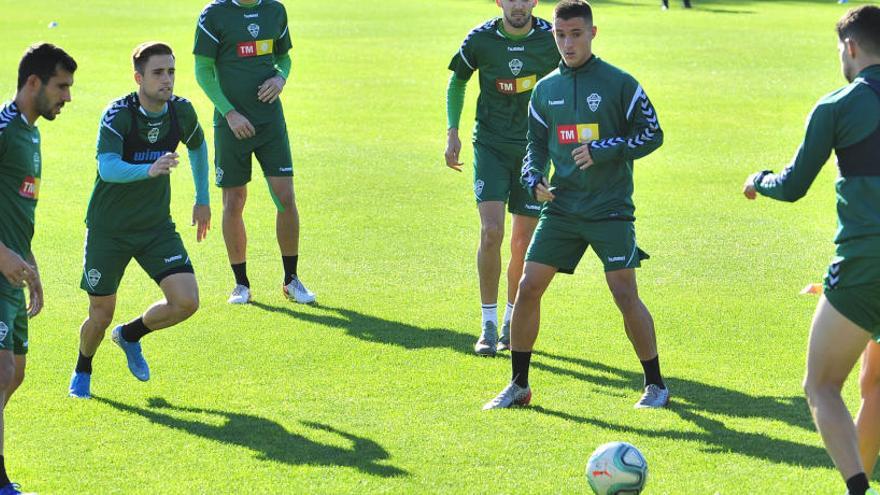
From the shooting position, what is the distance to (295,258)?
1194 centimetres

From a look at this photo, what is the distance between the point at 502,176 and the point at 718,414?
2.88m

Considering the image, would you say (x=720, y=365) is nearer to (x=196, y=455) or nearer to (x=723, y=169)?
(x=196, y=455)

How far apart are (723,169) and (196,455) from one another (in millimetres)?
11494

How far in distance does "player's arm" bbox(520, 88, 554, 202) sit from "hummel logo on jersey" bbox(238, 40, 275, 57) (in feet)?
13.2

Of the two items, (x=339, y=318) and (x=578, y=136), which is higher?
(x=578, y=136)

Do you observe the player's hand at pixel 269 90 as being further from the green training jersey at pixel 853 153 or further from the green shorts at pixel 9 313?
the green training jersey at pixel 853 153

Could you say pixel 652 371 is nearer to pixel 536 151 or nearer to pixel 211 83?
pixel 536 151

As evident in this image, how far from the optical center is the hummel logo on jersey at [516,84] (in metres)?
10.3

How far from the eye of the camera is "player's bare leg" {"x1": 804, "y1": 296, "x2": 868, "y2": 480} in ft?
20.2

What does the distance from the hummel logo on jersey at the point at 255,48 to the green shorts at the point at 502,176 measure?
2.56 m

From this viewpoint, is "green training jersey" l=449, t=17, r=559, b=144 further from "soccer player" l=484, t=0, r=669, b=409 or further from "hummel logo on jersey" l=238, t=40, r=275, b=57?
"hummel logo on jersey" l=238, t=40, r=275, b=57

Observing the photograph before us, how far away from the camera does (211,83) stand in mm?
11719

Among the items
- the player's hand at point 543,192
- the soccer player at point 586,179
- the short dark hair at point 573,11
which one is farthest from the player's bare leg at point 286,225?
the short dark hair at point 573,11

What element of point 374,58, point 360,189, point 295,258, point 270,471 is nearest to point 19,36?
point 374,58
